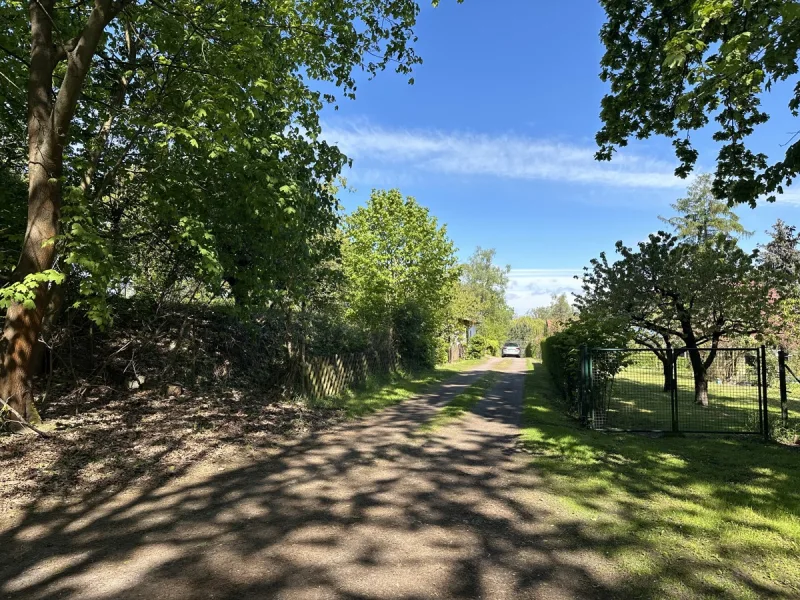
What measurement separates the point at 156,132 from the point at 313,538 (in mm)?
6852

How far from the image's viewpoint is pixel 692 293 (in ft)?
44.3

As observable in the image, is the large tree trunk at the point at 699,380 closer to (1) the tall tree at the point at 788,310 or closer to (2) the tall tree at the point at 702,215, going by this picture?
(1) the tall tree at the point at 788,310

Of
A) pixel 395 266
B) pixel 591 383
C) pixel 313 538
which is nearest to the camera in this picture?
pixel 313 538

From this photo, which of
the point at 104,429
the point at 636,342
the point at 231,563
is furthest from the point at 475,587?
the point at 636,342

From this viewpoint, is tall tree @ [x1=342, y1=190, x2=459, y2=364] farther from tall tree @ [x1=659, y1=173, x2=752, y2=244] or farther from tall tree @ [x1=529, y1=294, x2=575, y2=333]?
tall tree @ [x1=529, y1=294, x2=575, y2=333]

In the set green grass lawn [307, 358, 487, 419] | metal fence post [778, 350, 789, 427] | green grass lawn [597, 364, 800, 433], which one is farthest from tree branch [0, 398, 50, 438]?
metal fence post [778, 350, 789, 427]

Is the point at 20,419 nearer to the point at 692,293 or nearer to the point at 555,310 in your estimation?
the point at 692,293

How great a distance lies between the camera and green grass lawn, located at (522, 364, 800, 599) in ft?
11.7

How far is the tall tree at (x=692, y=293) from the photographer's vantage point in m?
13.1

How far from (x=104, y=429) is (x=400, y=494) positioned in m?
4.66

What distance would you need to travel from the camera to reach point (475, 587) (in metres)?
3.35

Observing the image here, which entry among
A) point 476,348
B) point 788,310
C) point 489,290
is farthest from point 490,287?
point 788,310

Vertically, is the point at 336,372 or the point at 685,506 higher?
the point at 336,372

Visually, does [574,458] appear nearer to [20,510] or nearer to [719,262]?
[20,510]
